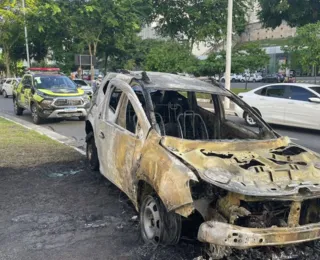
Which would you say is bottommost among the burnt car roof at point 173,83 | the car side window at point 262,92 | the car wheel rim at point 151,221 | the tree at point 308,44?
the car wheel rim at point 151,221

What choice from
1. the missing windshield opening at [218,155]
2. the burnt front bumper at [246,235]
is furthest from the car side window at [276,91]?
the burnt front bumper at [246,235]

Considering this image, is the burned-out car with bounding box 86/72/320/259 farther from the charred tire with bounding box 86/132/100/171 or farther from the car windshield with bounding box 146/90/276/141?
the charred tire with bounding box 86/132/100/171

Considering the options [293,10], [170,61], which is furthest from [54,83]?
[293,10]

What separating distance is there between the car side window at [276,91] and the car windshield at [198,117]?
7241 millimetres

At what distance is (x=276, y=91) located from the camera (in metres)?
13.0

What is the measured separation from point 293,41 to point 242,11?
1260 cm

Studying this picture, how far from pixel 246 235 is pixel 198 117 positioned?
268 centimetres

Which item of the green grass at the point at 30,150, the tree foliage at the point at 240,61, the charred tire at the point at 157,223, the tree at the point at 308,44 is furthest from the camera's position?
the tree foliage at the point at 240,61

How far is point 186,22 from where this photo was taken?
30266mm

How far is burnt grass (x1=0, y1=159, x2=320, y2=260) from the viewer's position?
157 inches

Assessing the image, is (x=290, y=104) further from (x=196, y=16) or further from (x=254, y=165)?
(x=196, y=16)

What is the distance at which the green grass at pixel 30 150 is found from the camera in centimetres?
792

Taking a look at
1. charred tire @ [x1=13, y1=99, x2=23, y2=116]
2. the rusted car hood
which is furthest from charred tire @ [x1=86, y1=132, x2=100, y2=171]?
charred tire @ [x1=13, y1=99, x2=23, y2=116]

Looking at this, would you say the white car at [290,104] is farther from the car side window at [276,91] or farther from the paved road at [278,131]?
the paved road at [278,131]
